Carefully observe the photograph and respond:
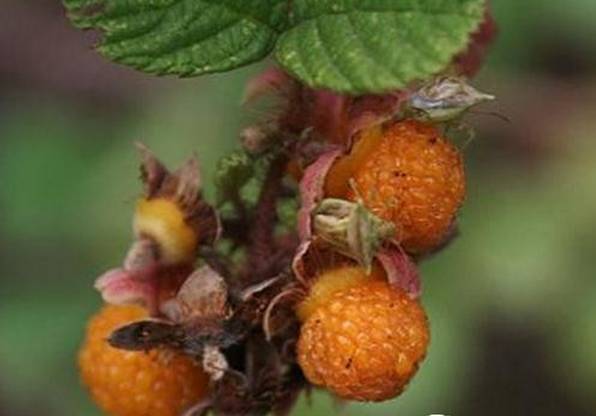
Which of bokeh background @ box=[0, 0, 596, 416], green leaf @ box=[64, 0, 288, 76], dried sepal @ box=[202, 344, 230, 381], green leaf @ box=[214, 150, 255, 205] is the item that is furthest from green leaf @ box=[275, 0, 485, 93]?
bokeh background @ box=[0, 0, 596, 416]

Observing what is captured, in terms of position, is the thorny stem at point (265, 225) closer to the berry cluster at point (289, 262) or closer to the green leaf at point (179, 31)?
the berry cluster at point (289, 262)

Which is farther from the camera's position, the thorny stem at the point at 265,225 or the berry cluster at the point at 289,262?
the thorny stem at the point at 265,225

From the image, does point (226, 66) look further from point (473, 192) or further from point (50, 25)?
point (50, 25)

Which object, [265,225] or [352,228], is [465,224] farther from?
[352,228]

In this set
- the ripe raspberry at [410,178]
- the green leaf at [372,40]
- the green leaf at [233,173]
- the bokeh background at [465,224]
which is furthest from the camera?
→ the bokeh background at [465,224]

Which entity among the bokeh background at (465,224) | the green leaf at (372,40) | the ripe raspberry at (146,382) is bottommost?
the bokeh background at (465,224)

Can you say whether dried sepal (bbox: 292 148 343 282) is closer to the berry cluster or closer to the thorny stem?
the berry cluster

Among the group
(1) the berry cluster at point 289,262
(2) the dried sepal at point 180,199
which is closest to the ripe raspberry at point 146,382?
(1) the berry cluster at point 289,262
